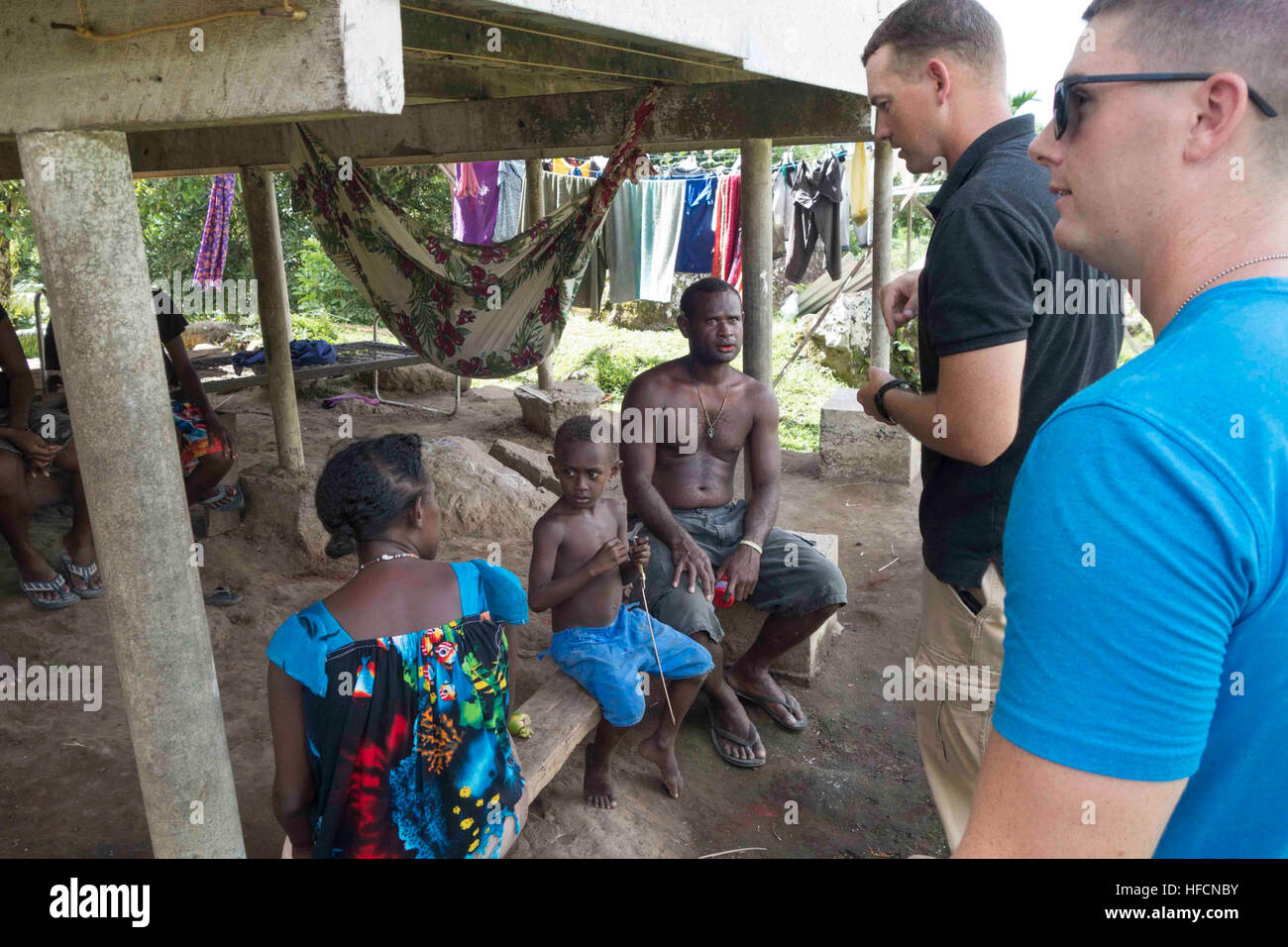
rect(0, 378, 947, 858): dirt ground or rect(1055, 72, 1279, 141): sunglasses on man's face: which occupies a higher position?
rect(1055, 72, 1279, 141): sunglasses on man's face

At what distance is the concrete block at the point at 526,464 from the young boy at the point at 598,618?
10.4 ft

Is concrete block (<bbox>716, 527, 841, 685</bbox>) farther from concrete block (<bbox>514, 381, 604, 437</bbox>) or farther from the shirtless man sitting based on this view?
concrete block (<bbox>514, 381, 604, 437</bbox>)

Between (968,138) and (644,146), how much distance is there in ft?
8.93

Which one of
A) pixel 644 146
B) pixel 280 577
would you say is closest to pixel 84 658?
pixel 280 577

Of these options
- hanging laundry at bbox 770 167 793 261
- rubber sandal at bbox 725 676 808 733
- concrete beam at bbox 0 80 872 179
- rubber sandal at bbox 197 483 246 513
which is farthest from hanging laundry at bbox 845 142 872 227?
rubber sandal at bbox 197 483 246 513

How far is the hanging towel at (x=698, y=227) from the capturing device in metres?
9.99

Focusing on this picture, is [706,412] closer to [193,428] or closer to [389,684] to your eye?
[389,684]

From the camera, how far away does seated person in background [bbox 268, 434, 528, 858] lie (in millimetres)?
1812

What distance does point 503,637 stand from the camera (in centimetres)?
216

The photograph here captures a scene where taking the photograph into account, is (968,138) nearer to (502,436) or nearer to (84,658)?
(84,658)

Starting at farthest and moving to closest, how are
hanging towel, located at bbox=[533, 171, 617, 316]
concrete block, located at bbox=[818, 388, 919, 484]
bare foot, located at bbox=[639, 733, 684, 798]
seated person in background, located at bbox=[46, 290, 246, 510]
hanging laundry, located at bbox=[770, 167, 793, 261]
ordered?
hanging towel, located at bbox=[533, 171, 617, 316] < hanging laundry, located at bbox=[770, 167, 793, 261] < concrete block, located at bbox=[818, 388, 919, 484] < seated person in background, located at bbox=[46, 290, 246, 510] < bare foot, located at bbox=[639, 733, 684, 798]

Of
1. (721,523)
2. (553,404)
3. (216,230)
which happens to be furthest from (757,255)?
(216,230)

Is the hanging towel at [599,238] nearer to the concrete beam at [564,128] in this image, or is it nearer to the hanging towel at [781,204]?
the hanging towel at [781,204]

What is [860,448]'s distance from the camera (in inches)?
269
